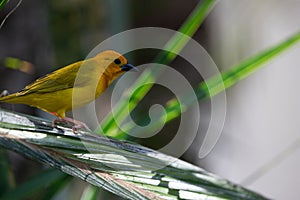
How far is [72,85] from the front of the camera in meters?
1.36

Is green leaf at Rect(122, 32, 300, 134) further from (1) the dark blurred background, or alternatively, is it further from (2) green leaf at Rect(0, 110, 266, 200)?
(1) the dark blurred background

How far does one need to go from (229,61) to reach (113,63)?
2.76 m

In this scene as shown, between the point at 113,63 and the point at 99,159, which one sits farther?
the point at 113,63

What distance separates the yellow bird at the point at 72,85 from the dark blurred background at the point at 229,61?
1.47m

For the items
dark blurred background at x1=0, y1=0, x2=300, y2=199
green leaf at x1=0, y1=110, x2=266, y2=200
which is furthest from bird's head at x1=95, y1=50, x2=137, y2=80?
dark blurred background at x1=0, y1=0, x2=300, y2=199

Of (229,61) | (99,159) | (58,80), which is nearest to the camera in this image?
(99,159)

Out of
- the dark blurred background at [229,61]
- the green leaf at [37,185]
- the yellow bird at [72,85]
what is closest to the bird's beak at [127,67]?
the yellow bird at [72,85]

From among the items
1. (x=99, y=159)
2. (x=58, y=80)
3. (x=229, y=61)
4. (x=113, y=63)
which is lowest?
(x=99, y=159)

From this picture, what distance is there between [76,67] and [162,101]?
10.3ft

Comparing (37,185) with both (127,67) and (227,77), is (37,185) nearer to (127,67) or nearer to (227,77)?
(127,67)

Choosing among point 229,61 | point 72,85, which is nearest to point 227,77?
point 72,85

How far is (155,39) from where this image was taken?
10.7 ft

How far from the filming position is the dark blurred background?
2963 mm

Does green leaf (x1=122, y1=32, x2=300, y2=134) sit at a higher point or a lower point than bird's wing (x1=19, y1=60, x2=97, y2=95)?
higher
